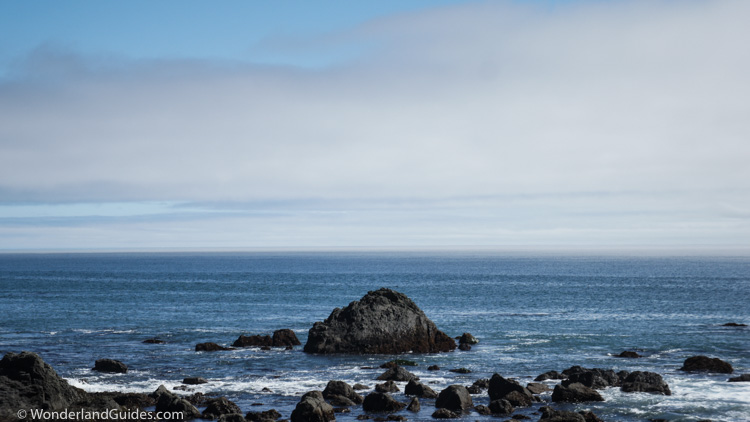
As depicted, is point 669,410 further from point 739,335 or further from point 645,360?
point 739,335

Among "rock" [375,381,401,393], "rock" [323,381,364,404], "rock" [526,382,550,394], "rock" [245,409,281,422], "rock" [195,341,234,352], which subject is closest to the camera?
"rock" [245,409,281,422]

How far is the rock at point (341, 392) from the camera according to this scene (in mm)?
34344

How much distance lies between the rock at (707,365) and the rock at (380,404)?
22.3 metres

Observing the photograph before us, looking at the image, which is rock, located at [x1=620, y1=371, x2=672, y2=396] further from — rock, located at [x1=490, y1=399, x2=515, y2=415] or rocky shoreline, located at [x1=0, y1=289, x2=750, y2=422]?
rock, located at [x1=490, y1=399, x2=515, y2=415]

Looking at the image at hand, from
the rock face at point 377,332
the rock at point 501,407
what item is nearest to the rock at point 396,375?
the rock at point 501,407

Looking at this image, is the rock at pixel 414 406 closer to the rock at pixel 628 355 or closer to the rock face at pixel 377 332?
the rock face at pixel 377 332

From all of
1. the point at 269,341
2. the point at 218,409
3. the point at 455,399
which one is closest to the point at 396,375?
the point at 455,399

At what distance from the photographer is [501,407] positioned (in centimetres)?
3153

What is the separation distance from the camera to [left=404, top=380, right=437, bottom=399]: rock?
Answer: 116ft

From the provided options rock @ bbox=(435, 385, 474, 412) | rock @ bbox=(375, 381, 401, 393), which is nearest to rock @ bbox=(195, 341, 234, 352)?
rock @ bbox=(375, 381, 401, 393)

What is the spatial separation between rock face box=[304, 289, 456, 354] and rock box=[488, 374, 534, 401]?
18715 millimetres

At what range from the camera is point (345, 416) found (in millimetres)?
31266

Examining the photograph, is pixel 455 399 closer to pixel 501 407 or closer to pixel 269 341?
pixel 501 407

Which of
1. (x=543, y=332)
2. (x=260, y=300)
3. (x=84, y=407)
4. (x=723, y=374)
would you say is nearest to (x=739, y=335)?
(x=543, y=332)
